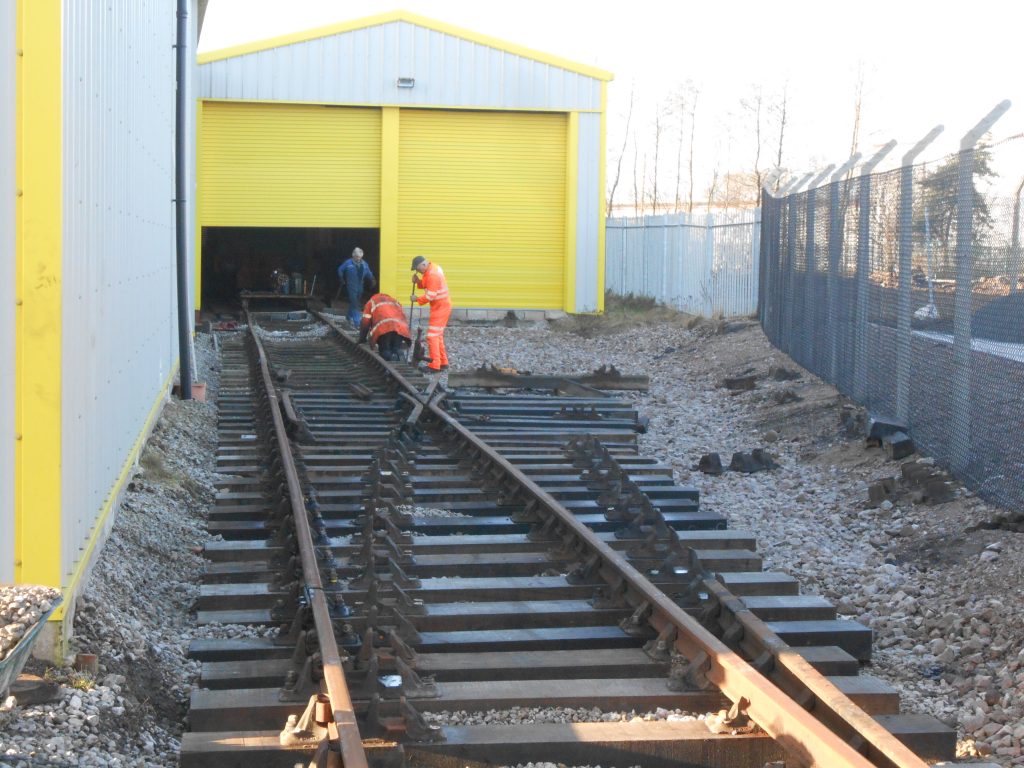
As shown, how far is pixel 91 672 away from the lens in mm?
4984

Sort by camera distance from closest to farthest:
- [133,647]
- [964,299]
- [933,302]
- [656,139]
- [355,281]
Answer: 1. [133,647]
2. [964,299]
3. [933,302]
4. [355,281]
5. [656,139]

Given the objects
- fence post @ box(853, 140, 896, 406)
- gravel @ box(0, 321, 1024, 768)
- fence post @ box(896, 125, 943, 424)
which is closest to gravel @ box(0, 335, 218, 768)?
gravel @ box(0, 321, 1024, 768)

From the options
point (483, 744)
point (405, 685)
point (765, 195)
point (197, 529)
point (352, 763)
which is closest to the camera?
point (352, 763)

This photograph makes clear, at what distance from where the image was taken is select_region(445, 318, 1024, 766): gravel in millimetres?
5629

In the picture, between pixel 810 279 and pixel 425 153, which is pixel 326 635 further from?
pixel 425 153

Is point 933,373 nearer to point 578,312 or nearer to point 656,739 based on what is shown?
point 656,739

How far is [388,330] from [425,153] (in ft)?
39.1

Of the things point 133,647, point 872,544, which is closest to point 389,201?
point 872,544

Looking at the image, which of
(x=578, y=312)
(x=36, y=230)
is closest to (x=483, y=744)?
(x=36, y=230)

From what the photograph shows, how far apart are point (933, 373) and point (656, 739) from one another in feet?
21.9

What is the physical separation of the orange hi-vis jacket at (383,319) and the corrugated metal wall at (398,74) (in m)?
11.0

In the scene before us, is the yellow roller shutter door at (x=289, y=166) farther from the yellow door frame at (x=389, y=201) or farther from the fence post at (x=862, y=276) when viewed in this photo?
the fence post at (x=862, y=276)

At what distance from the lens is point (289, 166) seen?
2847 cm

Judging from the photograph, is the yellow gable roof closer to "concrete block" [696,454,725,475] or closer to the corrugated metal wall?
the corrugated metal wall
